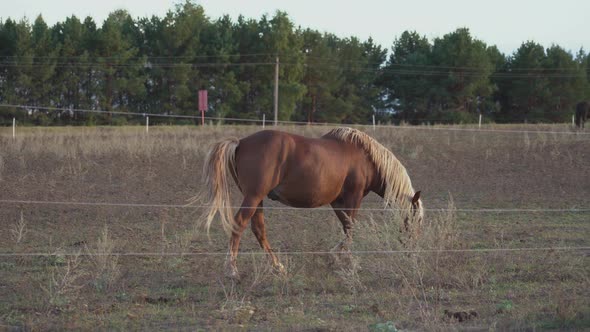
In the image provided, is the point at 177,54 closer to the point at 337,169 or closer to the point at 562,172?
the point at 562,172

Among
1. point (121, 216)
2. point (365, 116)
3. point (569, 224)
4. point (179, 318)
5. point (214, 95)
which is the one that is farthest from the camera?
point (365, 116)

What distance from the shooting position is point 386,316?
6242mm

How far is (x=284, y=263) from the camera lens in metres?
8.53

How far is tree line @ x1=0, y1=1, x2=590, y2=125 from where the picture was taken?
41.6m

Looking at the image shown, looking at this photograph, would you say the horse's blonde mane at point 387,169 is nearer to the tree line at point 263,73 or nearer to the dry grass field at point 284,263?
the dry grass field at point 284,263

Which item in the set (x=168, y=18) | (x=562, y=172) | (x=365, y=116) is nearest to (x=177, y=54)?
(x=168, y=18)

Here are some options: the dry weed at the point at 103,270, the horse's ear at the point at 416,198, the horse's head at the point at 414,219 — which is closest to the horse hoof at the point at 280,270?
the horse's head at the point at 414,219

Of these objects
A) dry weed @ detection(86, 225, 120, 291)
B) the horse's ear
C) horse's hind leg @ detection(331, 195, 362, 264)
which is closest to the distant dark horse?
the horse's ear

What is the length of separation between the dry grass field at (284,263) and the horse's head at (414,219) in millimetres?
203

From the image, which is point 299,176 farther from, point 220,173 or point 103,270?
point 103,270

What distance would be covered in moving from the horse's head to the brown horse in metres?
0.01

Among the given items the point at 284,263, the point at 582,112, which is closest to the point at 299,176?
the point at 284,263

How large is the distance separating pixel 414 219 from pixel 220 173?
242 centimetres

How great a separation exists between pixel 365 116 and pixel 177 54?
1462cm
